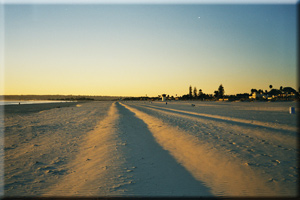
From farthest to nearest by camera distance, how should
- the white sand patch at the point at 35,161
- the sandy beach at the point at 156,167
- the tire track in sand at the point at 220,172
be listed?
the white sand patch at the point at 35,161
the sandy beach at the point at 156,167
the tire track in sand at the point at 220,172

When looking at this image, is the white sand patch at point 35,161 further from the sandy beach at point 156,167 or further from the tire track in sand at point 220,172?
the tire track in sand at point 220,172

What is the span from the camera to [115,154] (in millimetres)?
7797

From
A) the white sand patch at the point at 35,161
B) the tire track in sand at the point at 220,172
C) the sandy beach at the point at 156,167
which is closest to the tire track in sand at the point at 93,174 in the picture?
the sandy beach at the point at 156,167

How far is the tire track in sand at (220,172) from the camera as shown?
183 inches

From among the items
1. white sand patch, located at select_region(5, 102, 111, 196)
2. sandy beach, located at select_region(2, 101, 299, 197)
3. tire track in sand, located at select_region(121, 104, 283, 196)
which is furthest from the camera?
white sand patch, located at select_region(5, 102, 111, 196)

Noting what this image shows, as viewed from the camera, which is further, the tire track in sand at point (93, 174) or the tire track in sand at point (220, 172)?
the tire track in sand at point (93, 174)

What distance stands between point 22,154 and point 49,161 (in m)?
1.95

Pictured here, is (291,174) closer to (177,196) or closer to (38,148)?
(177,196)

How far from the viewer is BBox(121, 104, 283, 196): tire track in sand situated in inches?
183

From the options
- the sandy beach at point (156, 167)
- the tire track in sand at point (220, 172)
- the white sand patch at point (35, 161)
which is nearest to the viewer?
the tire track in sand at point (220, 172)

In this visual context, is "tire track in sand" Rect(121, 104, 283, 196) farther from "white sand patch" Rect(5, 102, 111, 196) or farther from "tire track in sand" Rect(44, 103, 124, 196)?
"white sand patch" Rect(5, 102, 111, 196)

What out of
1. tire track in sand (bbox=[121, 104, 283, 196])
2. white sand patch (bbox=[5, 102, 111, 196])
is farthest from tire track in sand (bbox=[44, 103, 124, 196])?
tire track in sand (bbox=[121, 104, 283, 196])

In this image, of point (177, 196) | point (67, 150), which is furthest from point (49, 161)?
point (177, 196)

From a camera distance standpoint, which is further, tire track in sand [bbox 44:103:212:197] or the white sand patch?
the white sand patch
